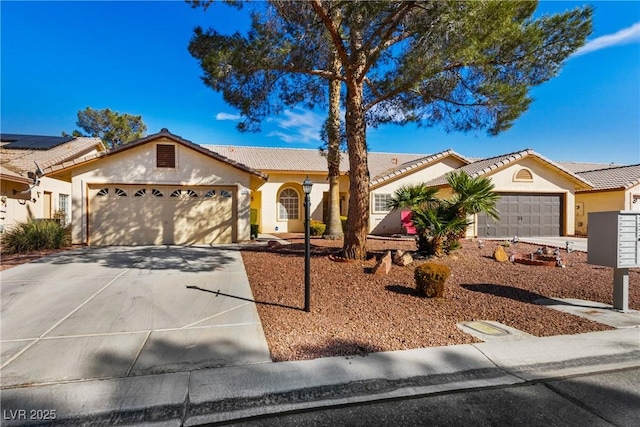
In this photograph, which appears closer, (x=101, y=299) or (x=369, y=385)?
(x=369, y=385)

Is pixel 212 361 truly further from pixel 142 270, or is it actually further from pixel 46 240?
pixel 46 240

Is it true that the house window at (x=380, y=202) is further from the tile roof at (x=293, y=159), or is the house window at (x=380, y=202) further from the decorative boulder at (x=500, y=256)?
the decorative boulder at (x=500, y=256)

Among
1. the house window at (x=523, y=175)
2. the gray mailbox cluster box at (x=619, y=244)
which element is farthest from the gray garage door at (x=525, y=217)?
the gray mailbox cluster box at (x=619, y=244)

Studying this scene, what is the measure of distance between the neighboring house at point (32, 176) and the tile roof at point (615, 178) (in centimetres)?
2613

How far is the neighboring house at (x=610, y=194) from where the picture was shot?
1602 centimetres

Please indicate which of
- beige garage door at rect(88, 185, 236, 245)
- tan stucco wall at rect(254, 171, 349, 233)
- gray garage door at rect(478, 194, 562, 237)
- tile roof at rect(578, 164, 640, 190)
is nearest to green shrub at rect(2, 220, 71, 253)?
beige garage door at rect(88, 185, 236, 245)

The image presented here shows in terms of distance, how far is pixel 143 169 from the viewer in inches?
496

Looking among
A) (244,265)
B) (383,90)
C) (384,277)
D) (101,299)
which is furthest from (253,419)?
(383,90)

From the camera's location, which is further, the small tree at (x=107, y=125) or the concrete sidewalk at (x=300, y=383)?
the small tree at (x=107, y=125)

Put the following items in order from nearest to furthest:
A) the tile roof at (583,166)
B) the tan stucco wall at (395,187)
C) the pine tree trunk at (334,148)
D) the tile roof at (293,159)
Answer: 1. the pine tree trunk at (334,148)
2. the tan stucco wall at (395,187)
3. the tile roof at (293,159)
4. the tile roof at (583,166)

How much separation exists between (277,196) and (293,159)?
11.4ft

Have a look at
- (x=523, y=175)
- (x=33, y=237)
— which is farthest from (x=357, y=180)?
(x=523, y=175)

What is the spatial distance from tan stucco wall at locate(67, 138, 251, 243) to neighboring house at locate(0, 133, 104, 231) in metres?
1.69

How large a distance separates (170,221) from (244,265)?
5788 millimetres
